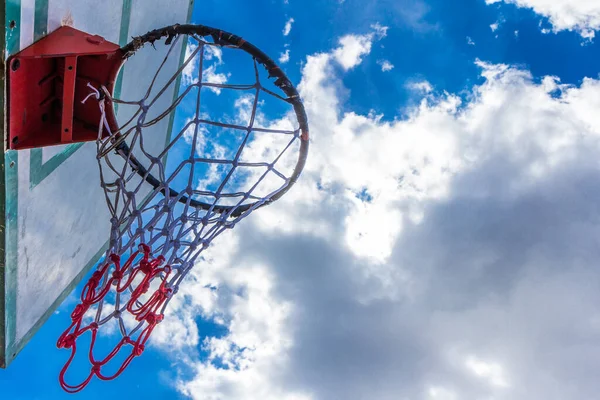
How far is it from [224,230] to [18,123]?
1.56 metres

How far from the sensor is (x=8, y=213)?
2.94 metres

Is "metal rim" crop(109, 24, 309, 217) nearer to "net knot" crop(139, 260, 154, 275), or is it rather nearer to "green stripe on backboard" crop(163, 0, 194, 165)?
"net knot" crop(139, 260, 154, 275)

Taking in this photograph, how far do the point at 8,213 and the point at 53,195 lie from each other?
20.3 inches

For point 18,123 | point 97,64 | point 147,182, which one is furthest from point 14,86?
point 147,182

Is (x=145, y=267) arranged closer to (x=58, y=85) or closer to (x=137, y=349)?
(x=137, y=349)

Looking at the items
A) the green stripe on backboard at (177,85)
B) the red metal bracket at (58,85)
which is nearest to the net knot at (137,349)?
the red metal bracket at (58,85)

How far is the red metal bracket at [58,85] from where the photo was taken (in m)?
2.72

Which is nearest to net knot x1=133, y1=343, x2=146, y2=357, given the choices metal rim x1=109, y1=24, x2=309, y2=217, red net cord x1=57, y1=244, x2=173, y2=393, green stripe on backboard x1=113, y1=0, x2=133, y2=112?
red net cord x1=57, y1=244, x2=173, y2=393

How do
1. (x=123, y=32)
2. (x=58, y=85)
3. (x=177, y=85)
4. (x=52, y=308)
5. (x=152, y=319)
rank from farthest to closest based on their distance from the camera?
(x=177, y=85) < (x=52, y=308) < (x=123, y=32) < (x=152, y=319) < (x=58, y=85)

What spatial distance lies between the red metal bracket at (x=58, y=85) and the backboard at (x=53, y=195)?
7 centimetres

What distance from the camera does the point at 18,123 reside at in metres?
2.78

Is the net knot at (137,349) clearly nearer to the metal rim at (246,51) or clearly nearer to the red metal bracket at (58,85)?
the metal rim at (246,51)

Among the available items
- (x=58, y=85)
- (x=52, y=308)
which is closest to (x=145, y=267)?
(x=58, y=85)

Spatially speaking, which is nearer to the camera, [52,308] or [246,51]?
[246,51]
